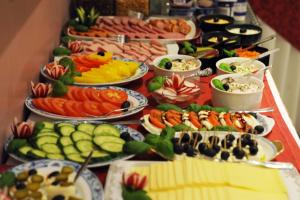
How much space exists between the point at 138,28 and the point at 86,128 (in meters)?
1.01

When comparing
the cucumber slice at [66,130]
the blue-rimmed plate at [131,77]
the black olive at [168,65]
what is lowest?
the cucumber slice at [66,130]

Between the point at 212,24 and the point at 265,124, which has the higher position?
the point at 212,24

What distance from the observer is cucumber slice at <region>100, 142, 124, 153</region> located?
1.22 meters

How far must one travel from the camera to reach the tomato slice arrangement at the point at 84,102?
145cm

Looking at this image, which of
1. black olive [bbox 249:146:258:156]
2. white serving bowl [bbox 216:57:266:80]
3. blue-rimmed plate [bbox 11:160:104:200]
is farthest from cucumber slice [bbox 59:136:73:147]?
white serving bowl [bbox 216:57:266:80]

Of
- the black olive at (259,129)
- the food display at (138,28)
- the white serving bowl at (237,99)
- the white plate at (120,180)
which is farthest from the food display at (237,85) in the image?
the food display at (138,28)

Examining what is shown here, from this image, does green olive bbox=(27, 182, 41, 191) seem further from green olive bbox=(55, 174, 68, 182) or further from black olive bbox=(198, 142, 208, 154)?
black olive bbox=(198, 142, 208, 154)

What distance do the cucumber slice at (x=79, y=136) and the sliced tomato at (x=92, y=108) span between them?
16 centimetres

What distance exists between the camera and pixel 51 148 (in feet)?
4.01

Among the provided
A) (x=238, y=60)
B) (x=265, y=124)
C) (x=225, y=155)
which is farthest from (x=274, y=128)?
(x=238, y=60)

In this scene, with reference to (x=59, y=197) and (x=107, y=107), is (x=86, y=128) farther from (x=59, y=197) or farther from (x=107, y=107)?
(x=59, y=197)

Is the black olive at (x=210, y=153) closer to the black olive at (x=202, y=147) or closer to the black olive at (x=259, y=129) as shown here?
the black olive at (x=202, y=147)

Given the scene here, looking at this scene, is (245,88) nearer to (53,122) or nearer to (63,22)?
(53,122)

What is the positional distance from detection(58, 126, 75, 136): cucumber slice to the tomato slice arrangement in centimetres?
12
